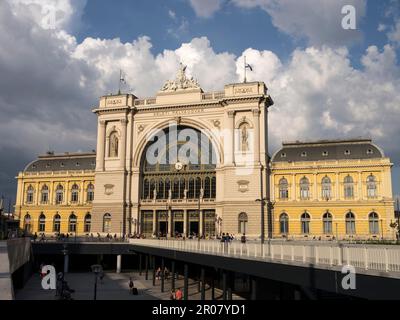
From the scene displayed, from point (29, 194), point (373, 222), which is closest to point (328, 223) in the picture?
point (373, 222)

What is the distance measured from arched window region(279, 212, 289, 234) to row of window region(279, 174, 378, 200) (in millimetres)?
2925

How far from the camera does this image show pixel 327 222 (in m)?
74.2

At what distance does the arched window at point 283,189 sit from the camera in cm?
7700

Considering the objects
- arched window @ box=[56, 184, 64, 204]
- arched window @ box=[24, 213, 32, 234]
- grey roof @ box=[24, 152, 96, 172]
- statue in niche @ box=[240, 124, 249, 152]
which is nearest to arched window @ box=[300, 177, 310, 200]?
statue in niche @ box=[240, 124, 249, 152]

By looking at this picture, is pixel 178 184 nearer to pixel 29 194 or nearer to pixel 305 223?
pixel 305 223

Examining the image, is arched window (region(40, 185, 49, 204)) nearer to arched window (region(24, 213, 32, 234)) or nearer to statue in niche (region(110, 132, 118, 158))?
arched window (region(24, 213, 32, 234))

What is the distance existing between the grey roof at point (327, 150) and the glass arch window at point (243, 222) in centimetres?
1196

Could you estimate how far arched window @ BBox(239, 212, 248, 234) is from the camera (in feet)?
240

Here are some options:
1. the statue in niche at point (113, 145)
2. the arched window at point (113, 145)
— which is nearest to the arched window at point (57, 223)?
the arched window at point (113, 145)

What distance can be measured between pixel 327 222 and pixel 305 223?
3.37 m
